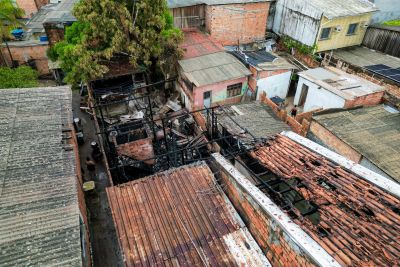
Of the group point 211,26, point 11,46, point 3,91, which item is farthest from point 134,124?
point 11,46

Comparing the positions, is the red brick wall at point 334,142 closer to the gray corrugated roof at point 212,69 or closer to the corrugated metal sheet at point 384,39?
the gray corrugated roof at point 212,69

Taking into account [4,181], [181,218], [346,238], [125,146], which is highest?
[346,238]

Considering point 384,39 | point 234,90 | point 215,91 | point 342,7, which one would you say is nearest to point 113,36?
point 215,91

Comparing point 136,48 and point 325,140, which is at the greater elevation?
point 136,48

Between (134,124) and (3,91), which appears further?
(134,124)

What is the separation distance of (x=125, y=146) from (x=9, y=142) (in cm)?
683

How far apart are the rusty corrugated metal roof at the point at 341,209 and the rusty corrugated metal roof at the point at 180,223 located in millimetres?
1784

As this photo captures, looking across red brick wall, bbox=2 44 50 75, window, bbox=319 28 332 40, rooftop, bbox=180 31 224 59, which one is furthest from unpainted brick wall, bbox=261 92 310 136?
red brick wall, bbox=2 44 50 75

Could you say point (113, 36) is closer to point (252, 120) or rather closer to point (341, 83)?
point (252, 120)

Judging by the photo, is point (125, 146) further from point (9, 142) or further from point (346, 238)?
point (346, 238)

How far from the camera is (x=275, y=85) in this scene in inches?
934

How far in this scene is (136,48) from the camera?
66.0 ft

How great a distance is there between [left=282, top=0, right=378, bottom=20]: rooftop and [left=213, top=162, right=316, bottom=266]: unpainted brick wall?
70.1 feet

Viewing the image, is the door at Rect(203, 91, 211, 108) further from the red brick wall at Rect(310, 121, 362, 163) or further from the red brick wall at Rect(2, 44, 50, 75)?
the red brick wall at Rect(2, 44, 50, 75)
